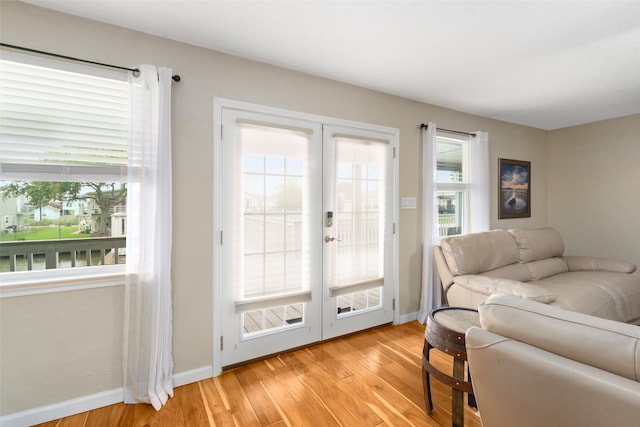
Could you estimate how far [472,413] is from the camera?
6.00 feet

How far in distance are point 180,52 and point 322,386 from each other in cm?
262

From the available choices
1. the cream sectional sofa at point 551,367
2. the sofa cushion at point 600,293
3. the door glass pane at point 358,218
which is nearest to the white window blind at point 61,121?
the door glass pane at point 358,218

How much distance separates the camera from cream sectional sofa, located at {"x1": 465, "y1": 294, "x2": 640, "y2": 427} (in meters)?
0.84

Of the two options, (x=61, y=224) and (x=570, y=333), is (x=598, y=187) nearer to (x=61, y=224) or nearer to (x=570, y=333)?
(x=570, y=333)

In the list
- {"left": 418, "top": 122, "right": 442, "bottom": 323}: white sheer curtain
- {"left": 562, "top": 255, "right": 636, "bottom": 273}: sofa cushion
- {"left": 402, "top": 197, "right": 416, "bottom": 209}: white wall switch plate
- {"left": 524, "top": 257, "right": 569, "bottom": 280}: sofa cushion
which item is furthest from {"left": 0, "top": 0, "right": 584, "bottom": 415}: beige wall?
{"left": 562, "top": 255, "right": 636, "bottom": 273}: sofa cushion

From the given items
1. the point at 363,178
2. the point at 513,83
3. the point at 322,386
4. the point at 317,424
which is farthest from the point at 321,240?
the point at 513,83

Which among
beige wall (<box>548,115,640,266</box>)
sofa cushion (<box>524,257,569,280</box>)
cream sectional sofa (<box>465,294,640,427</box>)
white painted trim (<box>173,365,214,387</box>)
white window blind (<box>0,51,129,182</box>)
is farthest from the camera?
beige wall (<box>548,115,640,266</box>)

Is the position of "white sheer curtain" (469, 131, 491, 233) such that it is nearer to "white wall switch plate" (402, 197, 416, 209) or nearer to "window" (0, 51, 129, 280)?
"white wall switch plate" (402, 197, 416, 209)

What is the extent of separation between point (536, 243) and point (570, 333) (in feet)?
10.0

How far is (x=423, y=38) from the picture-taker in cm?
207

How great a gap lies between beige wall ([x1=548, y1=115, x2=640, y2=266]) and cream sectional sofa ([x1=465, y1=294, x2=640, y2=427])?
4.24 m

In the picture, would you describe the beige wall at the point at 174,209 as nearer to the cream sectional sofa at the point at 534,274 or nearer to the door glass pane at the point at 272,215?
the door glass pane at the point at 272,215

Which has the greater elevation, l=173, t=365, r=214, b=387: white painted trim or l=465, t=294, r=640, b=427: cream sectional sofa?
l=465, t=294, r=640, b=427: cream sectional sofa

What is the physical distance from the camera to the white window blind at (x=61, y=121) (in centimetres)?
170
